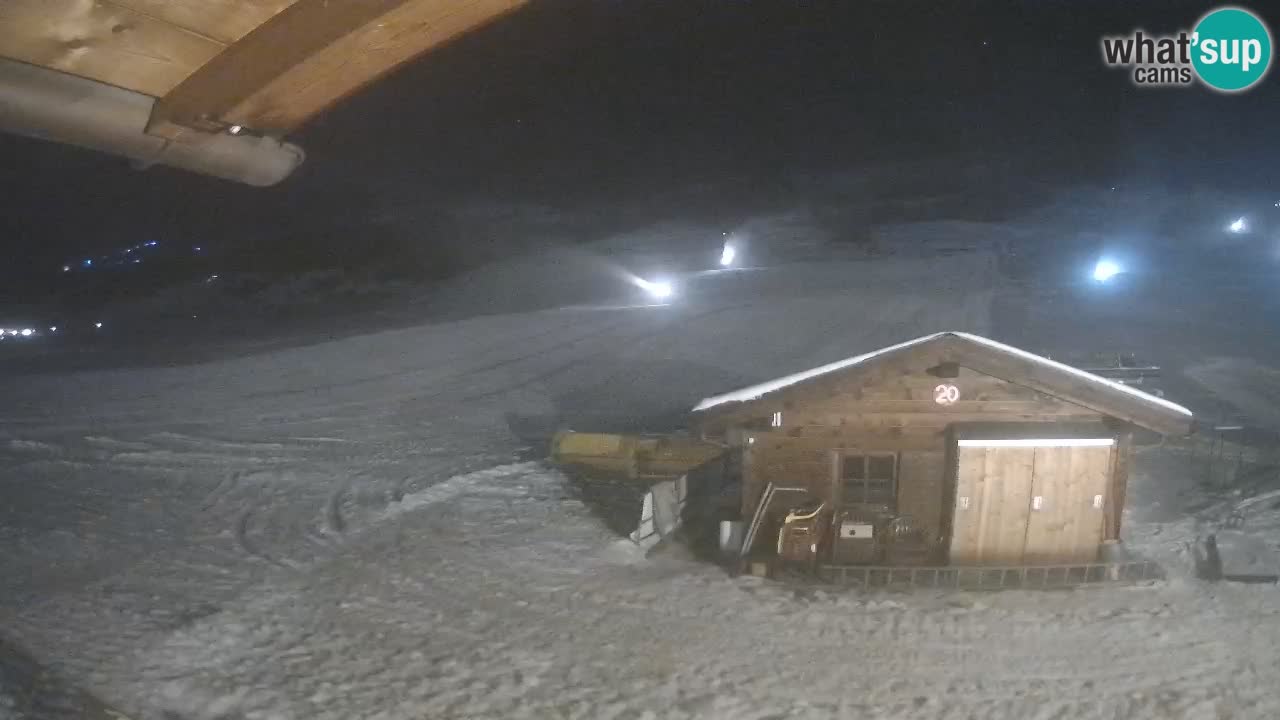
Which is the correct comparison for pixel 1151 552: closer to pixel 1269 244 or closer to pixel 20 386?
pixel 20 386

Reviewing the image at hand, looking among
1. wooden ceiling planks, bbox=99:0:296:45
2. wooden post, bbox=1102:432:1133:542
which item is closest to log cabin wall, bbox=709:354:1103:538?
wooden post, bbox=1102:432:1133:542

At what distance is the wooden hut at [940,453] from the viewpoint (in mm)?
11203

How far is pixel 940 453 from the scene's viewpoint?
38.5 ft

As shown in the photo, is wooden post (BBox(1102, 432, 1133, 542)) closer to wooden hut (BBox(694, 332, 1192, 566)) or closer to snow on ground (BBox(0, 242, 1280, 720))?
wooden hut (BBox(694, 332, 1192, 566))

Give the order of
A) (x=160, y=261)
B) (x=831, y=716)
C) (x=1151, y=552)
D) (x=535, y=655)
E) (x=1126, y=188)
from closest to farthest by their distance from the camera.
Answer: (x=831, y=716)
(x=535, y=655)
(x=1151, y=552)
(x=160, y=261)
(x=1126, y=188)

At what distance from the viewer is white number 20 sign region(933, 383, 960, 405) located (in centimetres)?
1151

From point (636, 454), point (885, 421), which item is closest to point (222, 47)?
point (885, 421)

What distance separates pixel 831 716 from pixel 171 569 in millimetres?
10306

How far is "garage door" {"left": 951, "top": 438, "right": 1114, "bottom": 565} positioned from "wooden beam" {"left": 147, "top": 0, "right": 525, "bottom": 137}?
1099 cm

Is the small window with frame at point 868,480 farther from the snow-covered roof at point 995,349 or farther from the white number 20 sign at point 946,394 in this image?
the snow-covered roof at point 995,349

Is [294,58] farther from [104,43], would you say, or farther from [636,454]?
[636,454]

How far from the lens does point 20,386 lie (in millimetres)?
24344

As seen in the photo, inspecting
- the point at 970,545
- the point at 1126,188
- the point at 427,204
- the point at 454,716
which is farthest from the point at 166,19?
the point at 1126,188

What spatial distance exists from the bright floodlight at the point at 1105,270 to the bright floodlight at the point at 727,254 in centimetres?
1792
